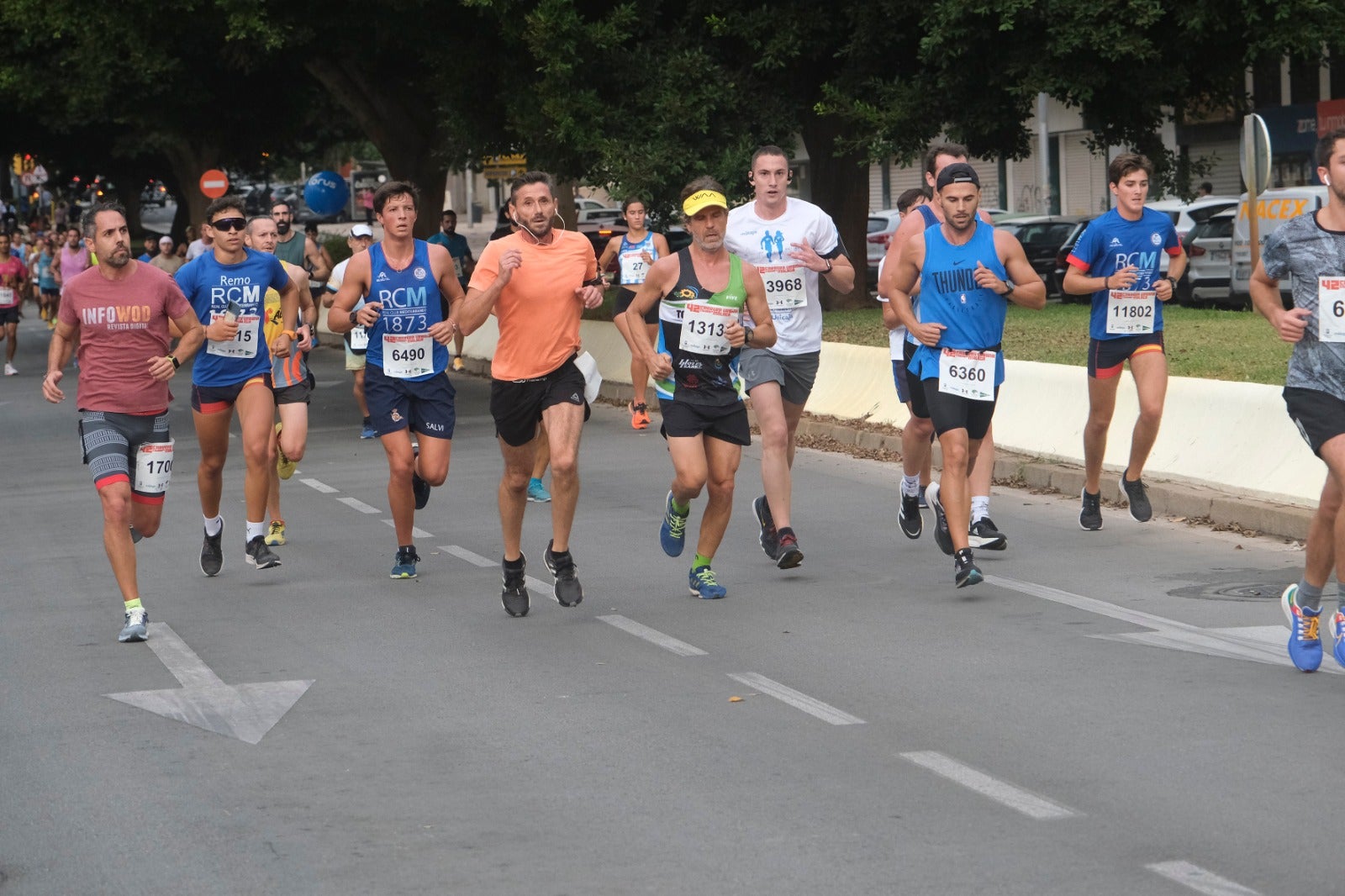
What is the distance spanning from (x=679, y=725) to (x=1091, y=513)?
16.6ft

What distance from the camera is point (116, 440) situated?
29.8 ft

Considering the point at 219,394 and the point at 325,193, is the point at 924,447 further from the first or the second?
the point at 325,193

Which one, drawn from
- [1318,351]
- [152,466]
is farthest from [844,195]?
[1318,351]

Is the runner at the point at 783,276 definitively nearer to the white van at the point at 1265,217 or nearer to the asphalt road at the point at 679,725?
the asphalt road at the point at 679,725

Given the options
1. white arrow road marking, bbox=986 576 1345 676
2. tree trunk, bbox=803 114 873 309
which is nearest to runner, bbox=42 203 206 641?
white arrow road marking, bbox=986 576 1345 676

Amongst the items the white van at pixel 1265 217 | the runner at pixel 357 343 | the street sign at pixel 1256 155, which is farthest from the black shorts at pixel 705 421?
the white van at pixel 1265 217

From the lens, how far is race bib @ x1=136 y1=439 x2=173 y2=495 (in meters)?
9.22

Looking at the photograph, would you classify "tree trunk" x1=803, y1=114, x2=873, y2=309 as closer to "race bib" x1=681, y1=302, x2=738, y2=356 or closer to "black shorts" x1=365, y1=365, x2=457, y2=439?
"black shorts" x1=365, y1=365, x2=457, y2=439

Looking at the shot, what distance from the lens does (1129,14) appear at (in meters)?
21.0

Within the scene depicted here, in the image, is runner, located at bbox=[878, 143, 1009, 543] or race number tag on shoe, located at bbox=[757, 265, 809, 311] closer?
runner, located at bbox=[878, 143, 1009, 543]

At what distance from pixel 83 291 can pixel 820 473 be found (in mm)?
6574

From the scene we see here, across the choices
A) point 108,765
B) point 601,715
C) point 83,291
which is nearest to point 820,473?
point 83,291

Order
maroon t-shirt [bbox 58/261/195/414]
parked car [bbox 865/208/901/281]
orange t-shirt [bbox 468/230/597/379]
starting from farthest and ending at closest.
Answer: parked car [bbox 865/208/901/281]
orange t-shirt [bbox 468/230/597/379]
maroon t-shirt [bbox 58/261/195/414]

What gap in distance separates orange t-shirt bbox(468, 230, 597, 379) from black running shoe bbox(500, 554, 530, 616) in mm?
868
